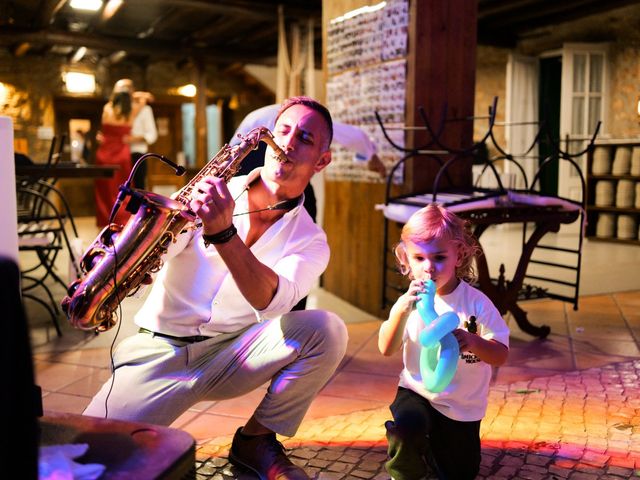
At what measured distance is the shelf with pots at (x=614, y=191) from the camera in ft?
27.6

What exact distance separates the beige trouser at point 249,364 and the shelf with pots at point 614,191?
7529 millimetres

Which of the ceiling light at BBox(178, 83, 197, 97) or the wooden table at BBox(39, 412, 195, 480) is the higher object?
the ceiling light at BBox(178, 83, 197, 97)

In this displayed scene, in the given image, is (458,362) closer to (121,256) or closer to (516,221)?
(121,256)

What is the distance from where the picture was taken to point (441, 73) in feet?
13.7

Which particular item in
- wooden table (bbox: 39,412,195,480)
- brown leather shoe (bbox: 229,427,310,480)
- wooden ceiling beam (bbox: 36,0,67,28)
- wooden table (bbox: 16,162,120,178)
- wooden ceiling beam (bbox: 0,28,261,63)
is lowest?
brown leather shoe (bbox: 229,427,310,480)

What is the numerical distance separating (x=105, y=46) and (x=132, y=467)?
11298mm

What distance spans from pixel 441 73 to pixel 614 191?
5508mm

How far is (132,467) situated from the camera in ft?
3.26

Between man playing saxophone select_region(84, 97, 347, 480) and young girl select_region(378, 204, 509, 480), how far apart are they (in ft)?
0.74

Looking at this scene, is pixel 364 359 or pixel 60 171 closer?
pixel 364 359

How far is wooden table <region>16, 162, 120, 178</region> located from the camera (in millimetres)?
4098

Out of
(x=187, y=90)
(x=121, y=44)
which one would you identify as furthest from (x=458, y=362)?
(x=187, y=90)

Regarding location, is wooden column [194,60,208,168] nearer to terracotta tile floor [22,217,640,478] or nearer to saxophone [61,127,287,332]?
terracotta tile floor [22,217,640,478]

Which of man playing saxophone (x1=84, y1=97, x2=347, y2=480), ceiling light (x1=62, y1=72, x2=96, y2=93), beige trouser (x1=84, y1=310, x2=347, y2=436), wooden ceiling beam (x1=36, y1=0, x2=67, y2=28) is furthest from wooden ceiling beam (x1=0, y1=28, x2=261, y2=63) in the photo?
beige trouser (x1=84, y1=310, x2=347, y2=436)
